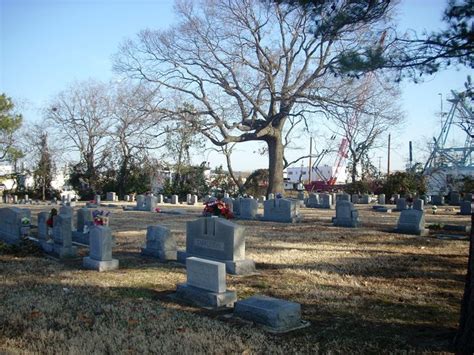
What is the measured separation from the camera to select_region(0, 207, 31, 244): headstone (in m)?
11.2

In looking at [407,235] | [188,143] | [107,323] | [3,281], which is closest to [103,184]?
[188,143]

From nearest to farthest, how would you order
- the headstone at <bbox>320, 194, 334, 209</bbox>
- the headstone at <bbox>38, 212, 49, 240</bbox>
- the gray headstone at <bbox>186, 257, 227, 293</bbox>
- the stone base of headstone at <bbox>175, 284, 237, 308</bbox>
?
the stone base of headstone at <bbox>175, 284, 237, 308</bbox>
the gray headstone at <bbox>186, 257, 227, 293</bbox>
the headstone at <bbox>38, 212, 49, 240</bbox>
the headstone at <bbox>320, 194, 334, 209</bbox>

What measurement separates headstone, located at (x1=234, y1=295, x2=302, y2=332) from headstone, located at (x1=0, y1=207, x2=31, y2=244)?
759cm

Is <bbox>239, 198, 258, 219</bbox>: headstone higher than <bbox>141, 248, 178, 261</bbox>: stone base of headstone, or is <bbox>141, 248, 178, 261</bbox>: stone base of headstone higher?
<bbox>239, 198, 258, 219</bbox>: headstone

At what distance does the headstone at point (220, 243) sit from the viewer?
8141 mm

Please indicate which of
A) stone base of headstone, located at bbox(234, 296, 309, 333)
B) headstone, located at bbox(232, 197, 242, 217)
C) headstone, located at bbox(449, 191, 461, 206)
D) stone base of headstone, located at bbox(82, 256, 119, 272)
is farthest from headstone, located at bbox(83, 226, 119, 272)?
headstone, located at bbox(449, 191, 461, 206)

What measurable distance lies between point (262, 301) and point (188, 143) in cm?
3589

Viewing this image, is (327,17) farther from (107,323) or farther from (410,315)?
(107,323)

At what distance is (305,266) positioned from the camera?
8508 millimetres

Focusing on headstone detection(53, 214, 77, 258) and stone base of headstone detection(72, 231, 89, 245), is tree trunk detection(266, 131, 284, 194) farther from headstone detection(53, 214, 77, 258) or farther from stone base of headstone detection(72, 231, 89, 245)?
headstone detection(53, 214, 77, 258)

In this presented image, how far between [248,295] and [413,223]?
871cm

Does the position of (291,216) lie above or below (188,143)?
below

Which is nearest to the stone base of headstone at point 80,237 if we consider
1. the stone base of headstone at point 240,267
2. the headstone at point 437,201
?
the stone base of headstone at point 240,267

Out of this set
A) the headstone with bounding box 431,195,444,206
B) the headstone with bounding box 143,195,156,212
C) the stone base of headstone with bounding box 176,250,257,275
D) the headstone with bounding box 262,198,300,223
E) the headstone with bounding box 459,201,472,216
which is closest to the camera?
the stone base of headstone with bounding box 176,250,257,275
